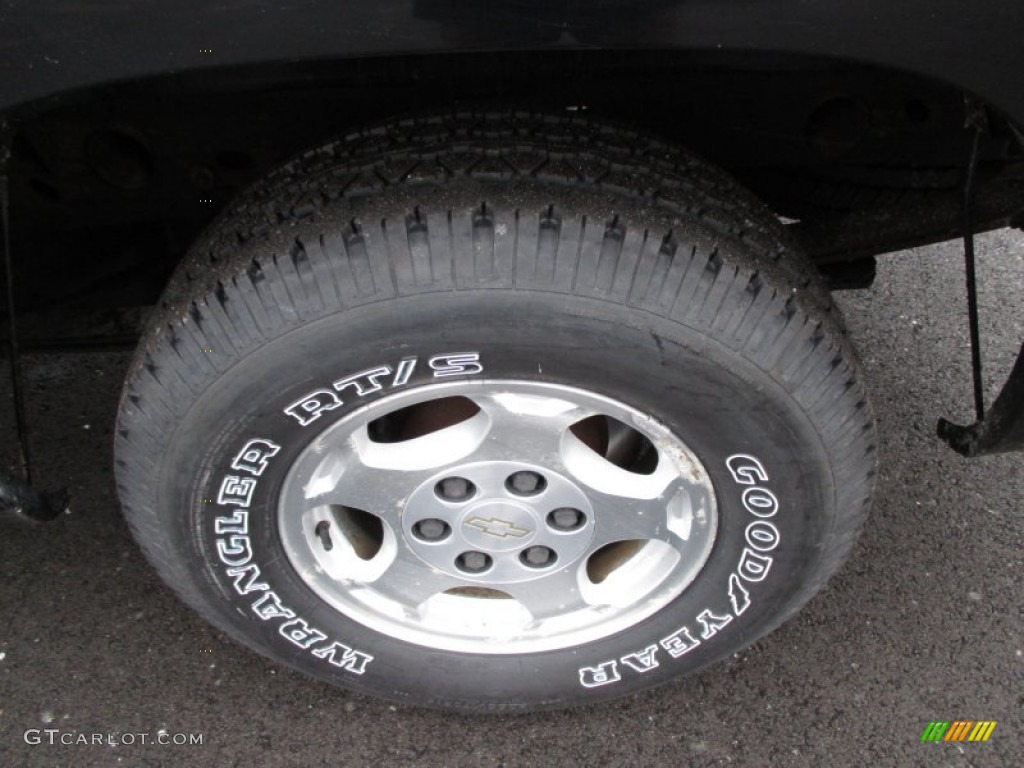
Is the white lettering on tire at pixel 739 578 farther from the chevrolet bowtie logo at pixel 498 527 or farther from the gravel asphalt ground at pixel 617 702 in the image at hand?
the chevrolet bowtie logo at pixel 498 527

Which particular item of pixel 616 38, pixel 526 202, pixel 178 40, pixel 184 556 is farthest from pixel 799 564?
pixel 178 40

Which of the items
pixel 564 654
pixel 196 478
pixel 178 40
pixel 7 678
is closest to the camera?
pixel 178 40

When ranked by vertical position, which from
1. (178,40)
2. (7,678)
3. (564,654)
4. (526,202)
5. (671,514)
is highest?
(178,40)

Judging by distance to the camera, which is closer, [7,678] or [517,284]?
[517,284]

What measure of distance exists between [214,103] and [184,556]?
0.93 m

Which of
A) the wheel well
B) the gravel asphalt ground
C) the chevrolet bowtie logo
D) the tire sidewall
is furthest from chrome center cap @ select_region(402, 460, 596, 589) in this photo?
the wheel well

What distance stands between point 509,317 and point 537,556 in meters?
0.67

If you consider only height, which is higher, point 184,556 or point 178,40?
point 178,40

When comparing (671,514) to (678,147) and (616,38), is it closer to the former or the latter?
(678,147)

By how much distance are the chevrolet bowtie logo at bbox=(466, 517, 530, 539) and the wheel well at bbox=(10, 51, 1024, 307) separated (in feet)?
2.75

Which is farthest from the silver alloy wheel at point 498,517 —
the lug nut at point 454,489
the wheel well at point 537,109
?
the wheel well at point 537,109

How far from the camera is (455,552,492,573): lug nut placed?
203 centimetres

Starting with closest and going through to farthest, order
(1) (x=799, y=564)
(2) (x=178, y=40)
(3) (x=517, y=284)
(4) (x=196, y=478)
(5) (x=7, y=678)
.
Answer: (2) (x=178, y=40), (3) (x=517, y=284), (4) (x=196, y=478), (1) (x=799, y=564), (5) (x=7, y=678)

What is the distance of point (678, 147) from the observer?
6.03 feet
